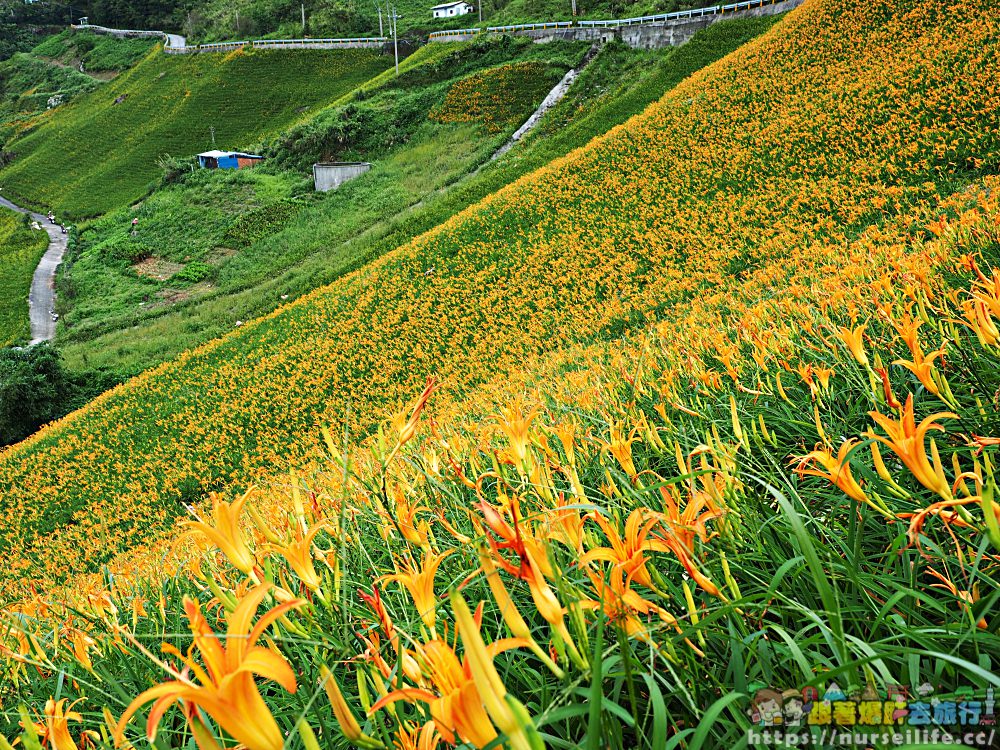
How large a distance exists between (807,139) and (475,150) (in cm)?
1637

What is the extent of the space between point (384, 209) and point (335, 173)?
6.41m

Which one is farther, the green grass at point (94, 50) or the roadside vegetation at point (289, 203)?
the green grass at point (94, 50)

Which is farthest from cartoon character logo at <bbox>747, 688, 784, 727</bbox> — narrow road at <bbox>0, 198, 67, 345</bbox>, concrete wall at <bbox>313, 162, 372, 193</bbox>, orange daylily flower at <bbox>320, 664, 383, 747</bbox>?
concrete wall at <bbox>313, 162, 372, 193</bbox>

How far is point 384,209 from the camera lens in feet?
77.9

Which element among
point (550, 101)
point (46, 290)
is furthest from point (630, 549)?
point (46, 290)

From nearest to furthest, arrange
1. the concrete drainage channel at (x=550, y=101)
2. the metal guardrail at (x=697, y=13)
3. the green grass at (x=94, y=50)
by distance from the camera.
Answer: the metal guardrail at (x=697, y=13) → the concrete drainage channel at (x=550, y=101) → the green grass at (x=94, y=50)

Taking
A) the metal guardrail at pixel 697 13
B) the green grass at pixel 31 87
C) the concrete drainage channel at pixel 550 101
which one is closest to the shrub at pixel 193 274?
the concrete drainage channel at pixel 550 101

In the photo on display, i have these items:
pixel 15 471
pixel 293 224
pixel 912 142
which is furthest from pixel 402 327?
pixel 293 224

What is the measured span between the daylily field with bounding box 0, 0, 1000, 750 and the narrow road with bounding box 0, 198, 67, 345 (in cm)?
1566

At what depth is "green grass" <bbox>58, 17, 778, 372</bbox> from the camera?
1705 cm

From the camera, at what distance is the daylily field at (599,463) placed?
77 centimetres

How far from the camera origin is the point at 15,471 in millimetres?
10430

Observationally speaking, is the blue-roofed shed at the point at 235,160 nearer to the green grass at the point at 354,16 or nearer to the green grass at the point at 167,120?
the green grass at the point at 167,120

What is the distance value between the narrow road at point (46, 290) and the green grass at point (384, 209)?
2347 millimetres
